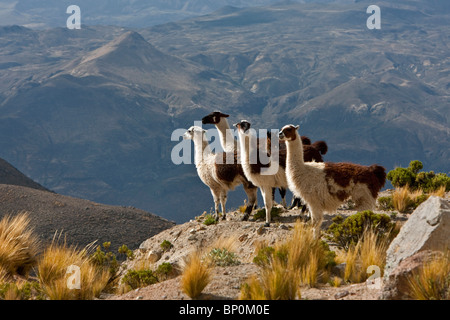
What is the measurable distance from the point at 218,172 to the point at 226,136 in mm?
1770

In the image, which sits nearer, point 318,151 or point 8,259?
point 8,259

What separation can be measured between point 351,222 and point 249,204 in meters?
5.59

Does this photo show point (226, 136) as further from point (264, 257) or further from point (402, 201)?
point (264, 257)

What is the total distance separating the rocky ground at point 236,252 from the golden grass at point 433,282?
0.75 meters

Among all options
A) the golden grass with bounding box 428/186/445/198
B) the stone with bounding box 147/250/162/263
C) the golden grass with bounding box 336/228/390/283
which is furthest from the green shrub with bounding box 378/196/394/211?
the stone with bounding box 147/250/162/263

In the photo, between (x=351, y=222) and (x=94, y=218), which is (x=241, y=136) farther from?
(x=94, y=218)

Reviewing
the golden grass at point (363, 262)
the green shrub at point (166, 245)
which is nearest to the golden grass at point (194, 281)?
the golden grass at point (363, 262)

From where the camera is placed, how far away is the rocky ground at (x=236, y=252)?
8781 millimetres

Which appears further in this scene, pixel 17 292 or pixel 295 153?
pixel 295 153

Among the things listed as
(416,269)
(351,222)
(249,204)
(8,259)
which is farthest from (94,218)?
(416,269)

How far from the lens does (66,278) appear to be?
33.0ft

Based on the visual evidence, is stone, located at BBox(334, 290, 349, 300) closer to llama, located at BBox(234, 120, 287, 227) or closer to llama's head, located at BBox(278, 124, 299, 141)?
llama's head, located at BBox(278, 124, 299, 141)

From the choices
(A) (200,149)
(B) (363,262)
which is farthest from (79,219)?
(B) (363,262)
